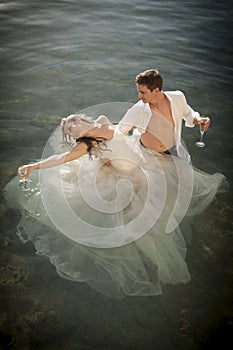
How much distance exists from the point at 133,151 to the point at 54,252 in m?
1.50

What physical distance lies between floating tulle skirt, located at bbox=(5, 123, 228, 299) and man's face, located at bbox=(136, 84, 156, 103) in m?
0.52

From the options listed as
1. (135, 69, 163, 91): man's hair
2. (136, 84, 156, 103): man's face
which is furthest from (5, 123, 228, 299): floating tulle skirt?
(135, 69, 163, 91): man's hair

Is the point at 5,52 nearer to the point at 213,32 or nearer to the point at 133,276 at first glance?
the point at 213,32

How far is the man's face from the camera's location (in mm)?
3695

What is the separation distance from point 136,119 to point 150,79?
647 millimetres

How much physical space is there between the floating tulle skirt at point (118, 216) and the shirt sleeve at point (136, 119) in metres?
0.20

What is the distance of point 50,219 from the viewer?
12.6 feet

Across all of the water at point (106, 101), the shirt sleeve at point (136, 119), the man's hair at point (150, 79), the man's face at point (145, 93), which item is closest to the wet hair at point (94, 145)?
the shirt sleeve at point (136, 119)

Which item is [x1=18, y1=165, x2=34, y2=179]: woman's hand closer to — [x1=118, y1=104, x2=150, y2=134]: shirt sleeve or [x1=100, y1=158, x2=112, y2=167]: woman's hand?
[x1=100, y1=158, x2=112, y2=167]: woman's hand

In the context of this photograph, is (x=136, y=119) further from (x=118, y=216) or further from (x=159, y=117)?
(x=118, y=216)

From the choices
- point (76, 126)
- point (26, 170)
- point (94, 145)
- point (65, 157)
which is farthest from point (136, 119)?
point (26, 170)

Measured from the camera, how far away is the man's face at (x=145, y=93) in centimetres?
370

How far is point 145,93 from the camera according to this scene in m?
Answer: 3.73

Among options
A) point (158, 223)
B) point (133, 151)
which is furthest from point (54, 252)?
point (133, 151)
